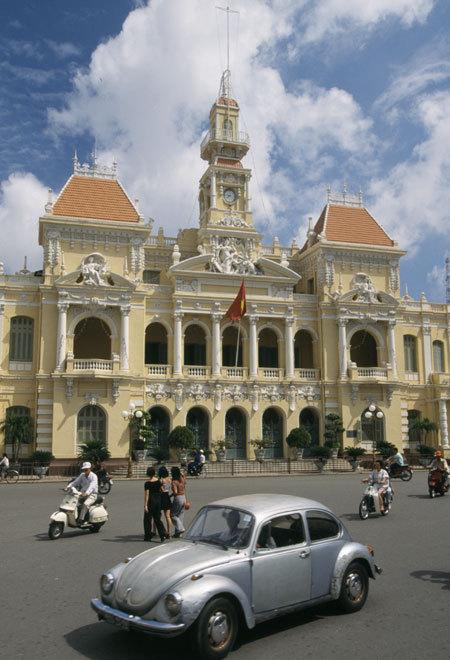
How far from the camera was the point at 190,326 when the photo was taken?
4100 centimetres

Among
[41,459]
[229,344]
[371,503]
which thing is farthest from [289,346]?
[371,503]

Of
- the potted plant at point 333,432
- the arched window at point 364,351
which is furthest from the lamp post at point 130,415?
the arched window at point 364,351

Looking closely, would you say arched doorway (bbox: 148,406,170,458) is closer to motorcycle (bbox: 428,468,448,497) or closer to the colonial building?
the colonial building

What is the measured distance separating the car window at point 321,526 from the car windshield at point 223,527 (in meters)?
0.95

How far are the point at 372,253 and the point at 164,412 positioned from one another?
17680 millimetres

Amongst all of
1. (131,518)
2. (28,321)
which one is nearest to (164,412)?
(28,321)

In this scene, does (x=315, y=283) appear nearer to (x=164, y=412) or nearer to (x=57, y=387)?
(x=164, y=412)

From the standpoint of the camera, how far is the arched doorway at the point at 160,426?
37750mm

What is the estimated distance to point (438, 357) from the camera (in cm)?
4538

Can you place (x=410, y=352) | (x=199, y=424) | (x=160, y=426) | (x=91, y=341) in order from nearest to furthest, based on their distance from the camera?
(x=160, y=426)
(x=199, y=424)
(x=91, y=341)
(x=410, y=352)

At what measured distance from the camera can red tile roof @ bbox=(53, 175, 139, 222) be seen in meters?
38.5

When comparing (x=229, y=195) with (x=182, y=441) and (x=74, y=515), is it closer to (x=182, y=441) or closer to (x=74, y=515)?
(x=182, y=441)

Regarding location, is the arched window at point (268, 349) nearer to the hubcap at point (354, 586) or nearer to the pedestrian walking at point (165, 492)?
the pedestrian walking at point (165, 492)

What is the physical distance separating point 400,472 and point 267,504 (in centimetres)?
2294
